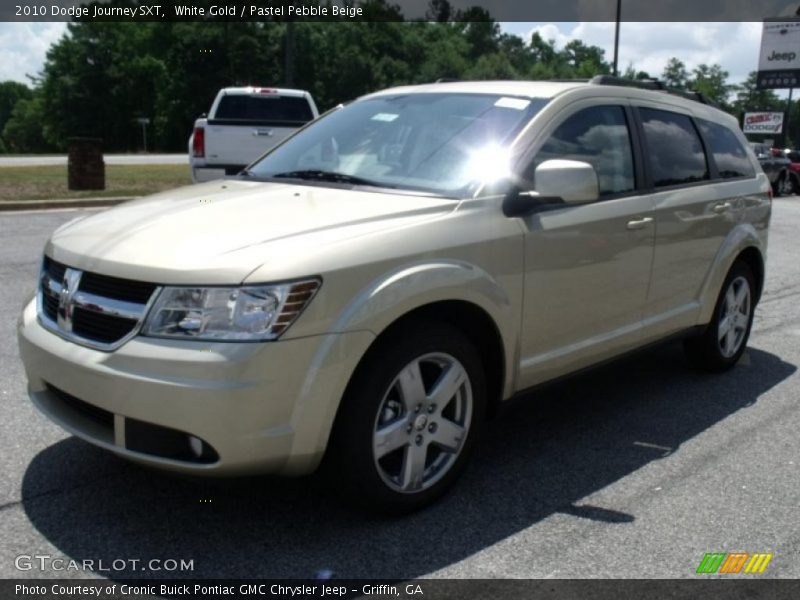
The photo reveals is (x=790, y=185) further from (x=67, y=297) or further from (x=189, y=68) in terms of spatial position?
(x=189, y=68)

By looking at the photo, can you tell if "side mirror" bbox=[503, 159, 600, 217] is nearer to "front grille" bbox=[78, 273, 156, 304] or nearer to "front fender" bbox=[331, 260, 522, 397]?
"front fender" bbox=[331, 260, 522, 397]

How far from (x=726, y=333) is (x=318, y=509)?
3364 mm

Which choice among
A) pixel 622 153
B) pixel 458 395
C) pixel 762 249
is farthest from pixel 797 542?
pixel 762 249

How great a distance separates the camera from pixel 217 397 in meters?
2.93

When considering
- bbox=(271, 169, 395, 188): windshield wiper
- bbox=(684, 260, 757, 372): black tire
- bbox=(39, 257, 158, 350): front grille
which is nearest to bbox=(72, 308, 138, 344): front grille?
bbox=(39, 257, 158, 350): front grille

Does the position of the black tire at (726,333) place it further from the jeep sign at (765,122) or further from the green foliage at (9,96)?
the green foliage at (9,96)

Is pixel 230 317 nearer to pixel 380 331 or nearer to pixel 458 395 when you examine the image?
pixel 380 331

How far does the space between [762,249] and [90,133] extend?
7286cm

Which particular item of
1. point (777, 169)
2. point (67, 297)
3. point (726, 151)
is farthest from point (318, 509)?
point (777, 169)

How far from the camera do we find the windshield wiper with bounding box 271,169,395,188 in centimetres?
410

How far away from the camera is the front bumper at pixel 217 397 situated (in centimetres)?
294

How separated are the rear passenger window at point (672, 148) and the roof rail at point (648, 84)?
0.23 m

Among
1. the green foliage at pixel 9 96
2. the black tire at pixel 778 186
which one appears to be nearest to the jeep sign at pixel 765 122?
the black tire at pixel 778 186

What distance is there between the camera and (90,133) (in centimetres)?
7212
